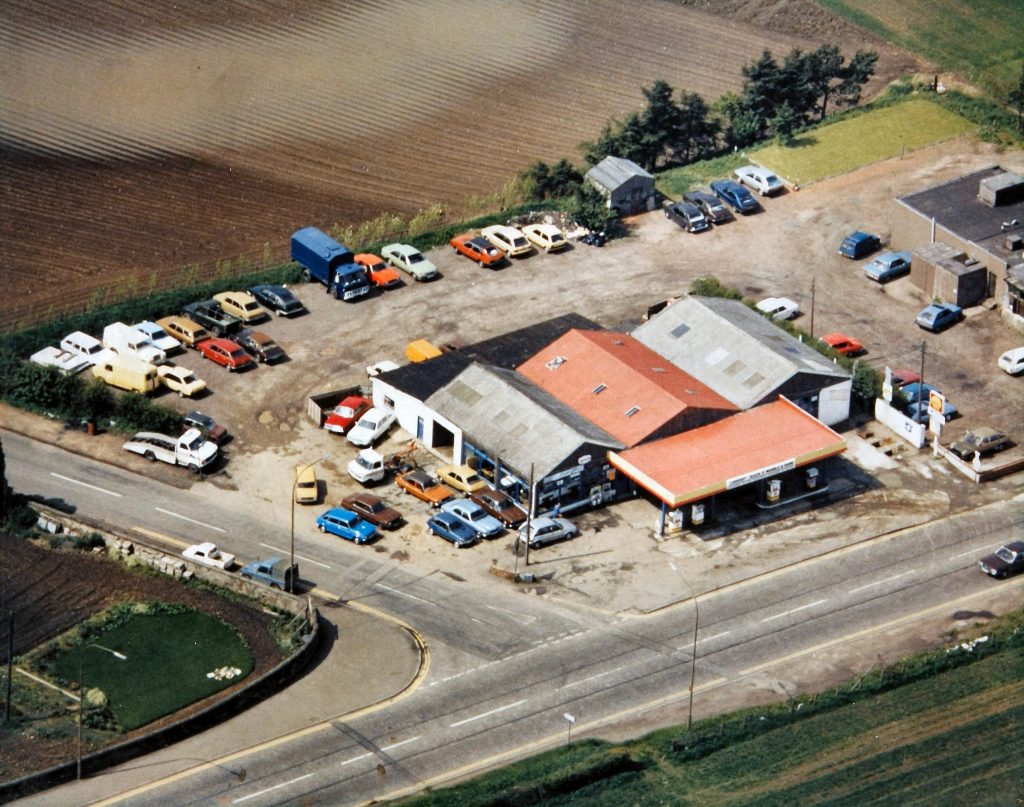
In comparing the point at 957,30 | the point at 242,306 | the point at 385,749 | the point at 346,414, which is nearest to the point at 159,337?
the point at 242,306

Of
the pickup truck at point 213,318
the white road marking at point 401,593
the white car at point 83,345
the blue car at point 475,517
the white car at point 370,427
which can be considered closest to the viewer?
the white road marking at point 401,593

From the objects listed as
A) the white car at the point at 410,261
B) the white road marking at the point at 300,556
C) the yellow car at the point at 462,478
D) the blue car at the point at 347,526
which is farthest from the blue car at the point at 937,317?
the white road marking at the point at 300,556

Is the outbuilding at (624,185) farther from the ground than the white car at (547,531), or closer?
farther from the ground

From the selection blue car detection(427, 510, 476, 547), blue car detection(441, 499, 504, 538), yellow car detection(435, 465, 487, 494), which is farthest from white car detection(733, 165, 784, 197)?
blue car detection(427, 510, 476, 547)

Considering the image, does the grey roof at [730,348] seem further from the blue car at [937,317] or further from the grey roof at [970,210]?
the grey roof at [970,210]

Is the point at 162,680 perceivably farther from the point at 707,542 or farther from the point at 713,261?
the point at 713,261

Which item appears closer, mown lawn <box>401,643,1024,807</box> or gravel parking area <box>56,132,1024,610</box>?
mown lawn <box>401,643,1024,807</box>

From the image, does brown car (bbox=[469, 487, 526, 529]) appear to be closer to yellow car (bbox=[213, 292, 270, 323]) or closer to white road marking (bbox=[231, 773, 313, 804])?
white road marking (bbox=[231, 773, 313, 804])
